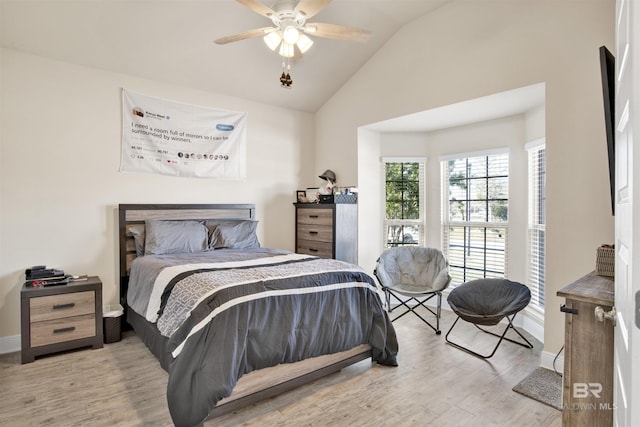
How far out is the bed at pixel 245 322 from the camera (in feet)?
6.21

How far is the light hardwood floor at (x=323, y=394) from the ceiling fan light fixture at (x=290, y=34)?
2.44m

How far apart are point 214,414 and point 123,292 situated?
2113 mm

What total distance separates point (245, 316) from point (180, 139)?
8.43 feet

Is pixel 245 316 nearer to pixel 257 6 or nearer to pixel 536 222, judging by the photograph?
pixel 257 6

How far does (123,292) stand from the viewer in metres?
3.51

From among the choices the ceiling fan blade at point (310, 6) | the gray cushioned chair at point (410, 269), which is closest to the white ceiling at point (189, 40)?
the ceiling fan blade at point (310, 6)

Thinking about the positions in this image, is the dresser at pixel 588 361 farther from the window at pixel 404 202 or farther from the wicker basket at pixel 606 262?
the window at pixel 404 202

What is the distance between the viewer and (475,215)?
4219mm

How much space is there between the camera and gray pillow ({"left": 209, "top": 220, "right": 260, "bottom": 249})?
3.80 meters

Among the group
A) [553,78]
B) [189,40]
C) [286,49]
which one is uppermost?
[189,40]

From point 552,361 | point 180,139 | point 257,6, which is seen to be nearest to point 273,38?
point 257,6

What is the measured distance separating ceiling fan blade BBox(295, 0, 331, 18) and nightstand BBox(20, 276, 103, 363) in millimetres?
2776

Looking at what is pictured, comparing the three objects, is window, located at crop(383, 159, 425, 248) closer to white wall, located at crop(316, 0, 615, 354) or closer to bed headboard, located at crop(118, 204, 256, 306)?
white wall, located at crop(316, 0, 615, 354)

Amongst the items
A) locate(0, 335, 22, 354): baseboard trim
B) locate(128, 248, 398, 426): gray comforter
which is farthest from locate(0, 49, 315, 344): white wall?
locate(128, 248, 398, 426): gray comforter
